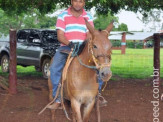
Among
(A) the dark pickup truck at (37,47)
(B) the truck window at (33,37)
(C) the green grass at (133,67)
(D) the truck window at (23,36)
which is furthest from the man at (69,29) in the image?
(D) the truck window at (23,36)

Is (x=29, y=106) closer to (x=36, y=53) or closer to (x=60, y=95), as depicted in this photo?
(x=60, y=95)

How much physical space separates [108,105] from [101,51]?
412cm

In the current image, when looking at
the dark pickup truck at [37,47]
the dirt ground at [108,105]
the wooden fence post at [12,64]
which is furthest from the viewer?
the dark pickup truck at [37,47]

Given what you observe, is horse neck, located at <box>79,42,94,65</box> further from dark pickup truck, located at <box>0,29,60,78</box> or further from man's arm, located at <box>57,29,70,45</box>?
dark pickup truck, located at <box>0,29,60,78</box>

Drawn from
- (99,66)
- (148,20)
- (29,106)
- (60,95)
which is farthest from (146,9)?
(99,66)

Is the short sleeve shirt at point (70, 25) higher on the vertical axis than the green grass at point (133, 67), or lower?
higher

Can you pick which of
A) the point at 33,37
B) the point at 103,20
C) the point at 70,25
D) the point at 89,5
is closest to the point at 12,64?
the point at 89,5

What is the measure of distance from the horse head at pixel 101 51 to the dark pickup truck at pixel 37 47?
8005 millimetres

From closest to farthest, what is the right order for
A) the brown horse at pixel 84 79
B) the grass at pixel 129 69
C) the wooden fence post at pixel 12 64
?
the brown horse at pixel 84 79 → the wooden fence post at pixel 12 64 → the grass at pixel 129 69

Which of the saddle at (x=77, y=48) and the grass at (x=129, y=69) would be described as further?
the grass at (x=129, y=69)

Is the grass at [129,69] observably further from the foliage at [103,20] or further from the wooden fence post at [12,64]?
the wooden fence post at [12,64]

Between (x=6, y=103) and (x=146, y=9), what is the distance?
18.2ft

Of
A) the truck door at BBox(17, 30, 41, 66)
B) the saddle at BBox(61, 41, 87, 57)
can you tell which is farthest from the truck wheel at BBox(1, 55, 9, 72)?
the saddle at BBox(61, 41, 87, 57)

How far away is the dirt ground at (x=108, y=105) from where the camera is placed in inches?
268
